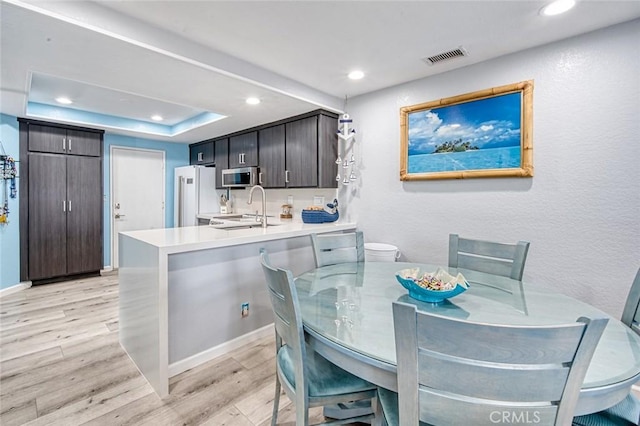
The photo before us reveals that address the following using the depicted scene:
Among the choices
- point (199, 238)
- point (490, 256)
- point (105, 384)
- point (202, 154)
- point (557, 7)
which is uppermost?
point (557, 7)

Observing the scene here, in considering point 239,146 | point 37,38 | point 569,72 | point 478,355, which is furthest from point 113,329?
point 569,72

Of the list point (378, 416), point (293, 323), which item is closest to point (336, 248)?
point (293, 323)

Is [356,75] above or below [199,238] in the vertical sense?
above

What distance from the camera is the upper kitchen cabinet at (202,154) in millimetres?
5285

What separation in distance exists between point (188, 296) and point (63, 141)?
376 cm

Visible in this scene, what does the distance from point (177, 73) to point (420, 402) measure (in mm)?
2754

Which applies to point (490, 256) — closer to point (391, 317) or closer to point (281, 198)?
point (391, 317)

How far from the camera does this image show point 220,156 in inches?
199

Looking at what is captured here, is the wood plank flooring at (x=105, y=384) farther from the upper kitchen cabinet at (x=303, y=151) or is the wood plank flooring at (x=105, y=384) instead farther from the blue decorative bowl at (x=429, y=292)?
the upper kitchen cabinet at (x=303, y=151)

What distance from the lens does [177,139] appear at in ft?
17.4

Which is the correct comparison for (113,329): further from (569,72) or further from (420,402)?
(569,72)

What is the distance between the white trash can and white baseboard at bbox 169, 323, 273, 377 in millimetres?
1165

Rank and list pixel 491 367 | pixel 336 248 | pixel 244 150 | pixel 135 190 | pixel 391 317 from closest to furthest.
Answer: pixel 491 367, pixel 391 317, pixel 336 248, pixel 244 150, pixel 135 190

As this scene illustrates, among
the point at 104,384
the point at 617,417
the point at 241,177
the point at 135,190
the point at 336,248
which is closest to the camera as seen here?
the point at 617,417
